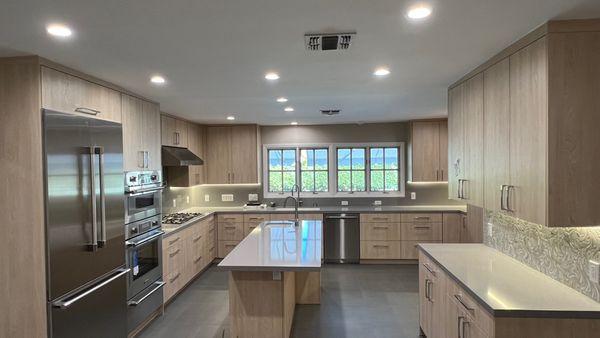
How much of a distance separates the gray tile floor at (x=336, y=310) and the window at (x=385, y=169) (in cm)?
167

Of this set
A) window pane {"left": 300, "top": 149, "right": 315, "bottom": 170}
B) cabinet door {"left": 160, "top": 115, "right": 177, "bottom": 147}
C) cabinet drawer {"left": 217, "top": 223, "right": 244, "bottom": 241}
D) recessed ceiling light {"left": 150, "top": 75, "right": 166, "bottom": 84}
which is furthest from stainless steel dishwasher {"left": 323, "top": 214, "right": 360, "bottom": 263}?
recessed ceiling light {"left": 150, "top": 75, "right": 166, "bottom": 84}

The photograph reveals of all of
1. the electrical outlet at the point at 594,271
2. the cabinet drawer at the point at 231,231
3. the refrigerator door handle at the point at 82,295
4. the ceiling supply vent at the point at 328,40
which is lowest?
the cabinet drawer at the point at 231,231

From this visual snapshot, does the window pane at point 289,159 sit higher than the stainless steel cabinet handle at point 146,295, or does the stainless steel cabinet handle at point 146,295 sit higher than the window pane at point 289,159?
the window pane at point 289,159

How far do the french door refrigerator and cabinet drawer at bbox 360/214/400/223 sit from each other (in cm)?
372

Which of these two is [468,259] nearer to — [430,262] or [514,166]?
[430,262]

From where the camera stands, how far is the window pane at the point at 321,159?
636 cm

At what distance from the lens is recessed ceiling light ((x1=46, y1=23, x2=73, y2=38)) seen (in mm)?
1777

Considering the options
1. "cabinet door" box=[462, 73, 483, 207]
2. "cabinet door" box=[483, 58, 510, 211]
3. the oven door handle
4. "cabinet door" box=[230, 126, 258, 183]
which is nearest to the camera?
"cabinet door" box=[483, 58, 510, 211]

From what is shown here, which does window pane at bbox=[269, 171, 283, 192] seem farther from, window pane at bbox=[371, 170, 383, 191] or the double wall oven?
the double wall oven

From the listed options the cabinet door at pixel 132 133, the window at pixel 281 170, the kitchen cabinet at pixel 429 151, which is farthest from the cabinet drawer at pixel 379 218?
the cabinet door at pixel 132 133

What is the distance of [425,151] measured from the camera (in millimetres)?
5750

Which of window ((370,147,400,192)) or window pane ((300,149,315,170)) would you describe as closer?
window ((370,147,400,192))

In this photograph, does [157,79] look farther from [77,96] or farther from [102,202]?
[102,202]

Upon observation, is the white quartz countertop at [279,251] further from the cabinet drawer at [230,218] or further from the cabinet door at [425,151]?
the cabinet door at [425,151]
